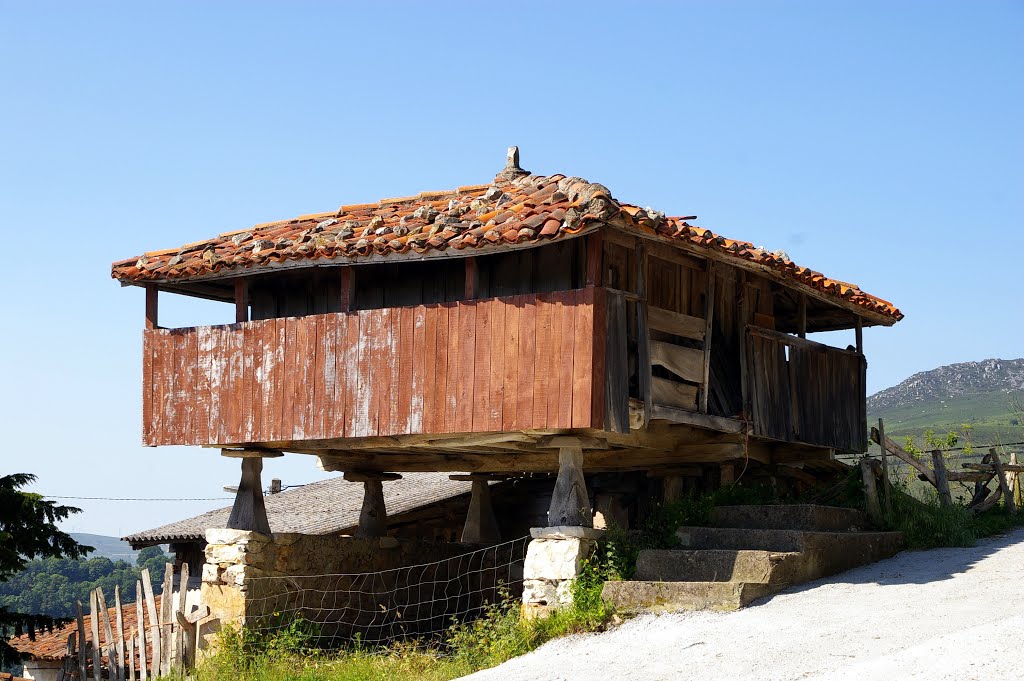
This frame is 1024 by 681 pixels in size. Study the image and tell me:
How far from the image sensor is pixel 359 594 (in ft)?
45.4

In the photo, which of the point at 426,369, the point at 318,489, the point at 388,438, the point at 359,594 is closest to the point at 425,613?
the point at 359,594

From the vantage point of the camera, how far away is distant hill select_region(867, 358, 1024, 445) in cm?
4647

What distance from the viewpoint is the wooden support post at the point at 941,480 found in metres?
13.3

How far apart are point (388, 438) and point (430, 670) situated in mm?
2251

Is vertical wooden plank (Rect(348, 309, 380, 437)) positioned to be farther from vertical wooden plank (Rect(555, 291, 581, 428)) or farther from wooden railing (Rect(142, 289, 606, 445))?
vertical wooden plank (Rect(555, 291, 581, 428))

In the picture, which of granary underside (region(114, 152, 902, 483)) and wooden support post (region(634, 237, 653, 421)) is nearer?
granary underside (region(114, 152, 902, 483))

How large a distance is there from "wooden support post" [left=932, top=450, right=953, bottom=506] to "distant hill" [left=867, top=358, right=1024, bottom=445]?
2987cm

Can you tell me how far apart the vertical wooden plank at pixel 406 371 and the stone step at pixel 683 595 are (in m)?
2.48

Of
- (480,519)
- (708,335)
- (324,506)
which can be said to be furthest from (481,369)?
(324,506)

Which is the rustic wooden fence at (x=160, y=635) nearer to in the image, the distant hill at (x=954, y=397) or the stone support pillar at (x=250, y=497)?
the stone support pillar at (x=250, y=497)

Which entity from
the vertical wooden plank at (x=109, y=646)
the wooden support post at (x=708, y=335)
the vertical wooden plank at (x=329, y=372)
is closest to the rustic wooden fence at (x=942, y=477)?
the wooden support post at (x=708, y=335)

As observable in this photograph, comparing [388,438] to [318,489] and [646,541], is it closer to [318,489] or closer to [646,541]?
[646,541]

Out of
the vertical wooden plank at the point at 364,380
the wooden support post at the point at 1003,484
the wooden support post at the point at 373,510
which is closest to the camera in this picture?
the vertical wooden plank at the point at 364,380

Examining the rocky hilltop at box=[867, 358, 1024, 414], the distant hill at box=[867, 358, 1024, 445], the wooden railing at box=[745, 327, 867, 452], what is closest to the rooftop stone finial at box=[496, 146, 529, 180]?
the wooden railing at box=[745, 327, 867, 452]
